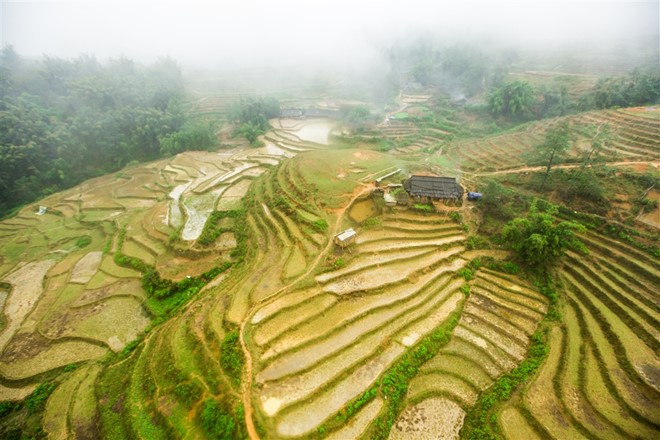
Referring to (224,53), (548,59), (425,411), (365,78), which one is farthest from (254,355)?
(224,53)

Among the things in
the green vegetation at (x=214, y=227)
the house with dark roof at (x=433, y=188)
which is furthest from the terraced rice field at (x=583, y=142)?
the green vegetation at (x=214, y=227)

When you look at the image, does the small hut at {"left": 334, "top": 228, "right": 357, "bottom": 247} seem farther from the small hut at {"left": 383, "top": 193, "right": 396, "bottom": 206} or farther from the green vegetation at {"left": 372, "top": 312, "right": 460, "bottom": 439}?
the green vegetation at {"left": 372, "top": 312, "right": 460, "bottom": 439}

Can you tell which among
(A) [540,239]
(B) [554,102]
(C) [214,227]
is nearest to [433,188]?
(A) [540,239]

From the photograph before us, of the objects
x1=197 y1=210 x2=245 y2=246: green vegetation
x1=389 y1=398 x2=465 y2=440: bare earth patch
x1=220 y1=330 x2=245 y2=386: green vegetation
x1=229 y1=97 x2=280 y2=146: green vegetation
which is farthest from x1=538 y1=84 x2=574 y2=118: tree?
x1=220 y1=330 x2=245 y2=386: green vegetation

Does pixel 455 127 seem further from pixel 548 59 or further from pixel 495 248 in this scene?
pixel 548 59

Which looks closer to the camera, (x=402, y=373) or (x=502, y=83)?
(x=402, y=373)

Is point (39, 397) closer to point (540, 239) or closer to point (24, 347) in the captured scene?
point (24, 347)
